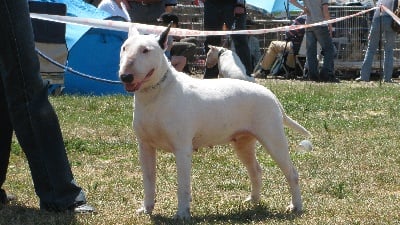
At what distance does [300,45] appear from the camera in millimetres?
18156

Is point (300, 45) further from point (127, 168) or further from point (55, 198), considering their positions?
point (55, 198)

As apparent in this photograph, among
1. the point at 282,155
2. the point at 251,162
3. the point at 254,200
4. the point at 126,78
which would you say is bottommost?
the point at 254,200

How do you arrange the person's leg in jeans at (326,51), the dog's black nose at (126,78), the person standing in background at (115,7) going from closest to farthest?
the dog's black nose at (126,78), the person standing in background at (115,7), the person's leg in jeans at (326,51)

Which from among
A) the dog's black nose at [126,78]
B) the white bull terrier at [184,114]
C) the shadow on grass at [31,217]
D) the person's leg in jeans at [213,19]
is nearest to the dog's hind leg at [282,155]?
the white bull terrier at [184,114]

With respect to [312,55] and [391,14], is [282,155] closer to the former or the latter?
[391,14]

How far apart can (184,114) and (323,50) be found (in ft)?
38.3

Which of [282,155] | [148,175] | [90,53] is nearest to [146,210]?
[148,175]

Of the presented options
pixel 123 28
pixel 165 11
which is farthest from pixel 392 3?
pixel 123 28

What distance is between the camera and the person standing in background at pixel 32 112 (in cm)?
489

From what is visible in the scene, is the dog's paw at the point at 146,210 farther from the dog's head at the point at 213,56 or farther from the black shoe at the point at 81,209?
the dog's head at the point at 213,56

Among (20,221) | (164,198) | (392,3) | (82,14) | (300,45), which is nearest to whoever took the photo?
(20,221)

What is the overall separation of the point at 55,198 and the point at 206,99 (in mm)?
1113

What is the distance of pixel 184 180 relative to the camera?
16.1ft

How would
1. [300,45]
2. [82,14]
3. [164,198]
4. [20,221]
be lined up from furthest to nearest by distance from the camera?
[300,45] < [82,14] < [164,198] < [20,221]
